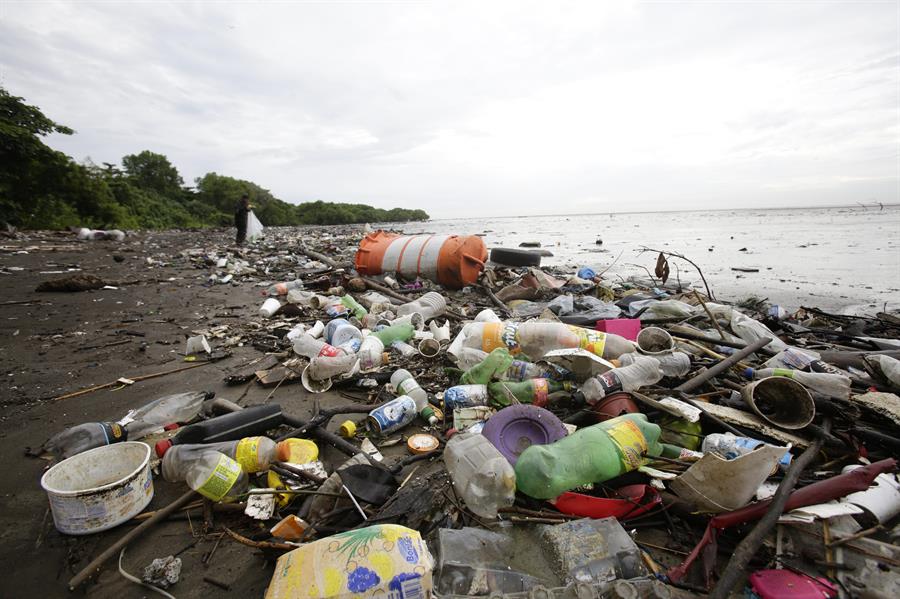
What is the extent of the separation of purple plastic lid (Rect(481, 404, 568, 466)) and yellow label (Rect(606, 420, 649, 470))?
279mm

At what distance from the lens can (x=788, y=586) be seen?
1.27 m

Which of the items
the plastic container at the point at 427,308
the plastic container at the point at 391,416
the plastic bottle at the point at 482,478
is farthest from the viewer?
the plastic container at the point at 427,308

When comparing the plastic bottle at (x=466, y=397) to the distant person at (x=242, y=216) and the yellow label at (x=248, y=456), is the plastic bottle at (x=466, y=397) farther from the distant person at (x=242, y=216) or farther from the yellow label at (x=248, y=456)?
the distant person at (x=242, y=216)

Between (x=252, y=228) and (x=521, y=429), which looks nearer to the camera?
(x=521, y=429)

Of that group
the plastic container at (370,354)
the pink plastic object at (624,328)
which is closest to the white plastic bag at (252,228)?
the plastic container at (370,354)

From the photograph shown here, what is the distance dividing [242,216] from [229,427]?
11292 mm

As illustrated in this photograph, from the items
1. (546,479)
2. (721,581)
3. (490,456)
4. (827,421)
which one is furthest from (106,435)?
(827,421)

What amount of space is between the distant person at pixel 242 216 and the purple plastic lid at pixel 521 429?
11.4 meters

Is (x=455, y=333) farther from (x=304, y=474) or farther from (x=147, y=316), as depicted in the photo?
(x=147, y=316)

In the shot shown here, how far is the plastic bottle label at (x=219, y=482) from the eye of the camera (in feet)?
5.69

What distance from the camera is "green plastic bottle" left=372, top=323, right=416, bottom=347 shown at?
3906 millimetres

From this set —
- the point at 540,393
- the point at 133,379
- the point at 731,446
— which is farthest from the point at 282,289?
the point at 731,446

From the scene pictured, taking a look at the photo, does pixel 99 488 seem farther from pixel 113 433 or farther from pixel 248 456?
pixel 113 433

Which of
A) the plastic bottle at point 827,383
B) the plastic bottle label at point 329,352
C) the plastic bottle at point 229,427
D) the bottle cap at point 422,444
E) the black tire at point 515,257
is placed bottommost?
the bottle cap at point 422,444
